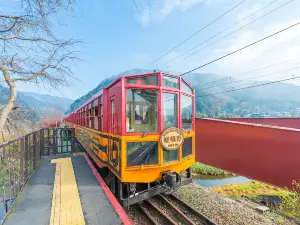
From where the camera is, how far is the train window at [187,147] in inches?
221

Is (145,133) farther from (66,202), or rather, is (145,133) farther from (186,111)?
(66,202)

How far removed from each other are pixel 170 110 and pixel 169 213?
2.94 meters

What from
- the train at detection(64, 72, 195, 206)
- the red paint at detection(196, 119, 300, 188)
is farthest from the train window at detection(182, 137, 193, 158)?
the red paint at detection(196, 119, 300, 188)

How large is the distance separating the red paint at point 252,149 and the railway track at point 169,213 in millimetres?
3161

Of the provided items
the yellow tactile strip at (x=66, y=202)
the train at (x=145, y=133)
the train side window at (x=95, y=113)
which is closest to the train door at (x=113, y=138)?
the train at (x=145, y=133)

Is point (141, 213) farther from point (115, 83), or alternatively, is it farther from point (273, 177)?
point (273, 177)

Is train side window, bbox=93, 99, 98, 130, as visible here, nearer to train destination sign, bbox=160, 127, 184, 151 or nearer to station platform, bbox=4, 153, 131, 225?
station platform, bbox=4, 153, 131, 225

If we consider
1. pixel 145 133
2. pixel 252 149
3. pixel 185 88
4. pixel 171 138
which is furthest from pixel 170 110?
pixel 252 149

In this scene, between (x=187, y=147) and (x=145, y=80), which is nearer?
(x=145, y=80)

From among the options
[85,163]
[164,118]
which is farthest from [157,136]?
[85,163]

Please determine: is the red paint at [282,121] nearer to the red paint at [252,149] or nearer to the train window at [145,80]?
the red paint at [252,149]

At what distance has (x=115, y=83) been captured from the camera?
16.8 ft

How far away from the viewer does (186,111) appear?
5.77 meters

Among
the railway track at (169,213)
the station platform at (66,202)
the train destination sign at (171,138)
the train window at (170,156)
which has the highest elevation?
the train destination sign at (171,138)
